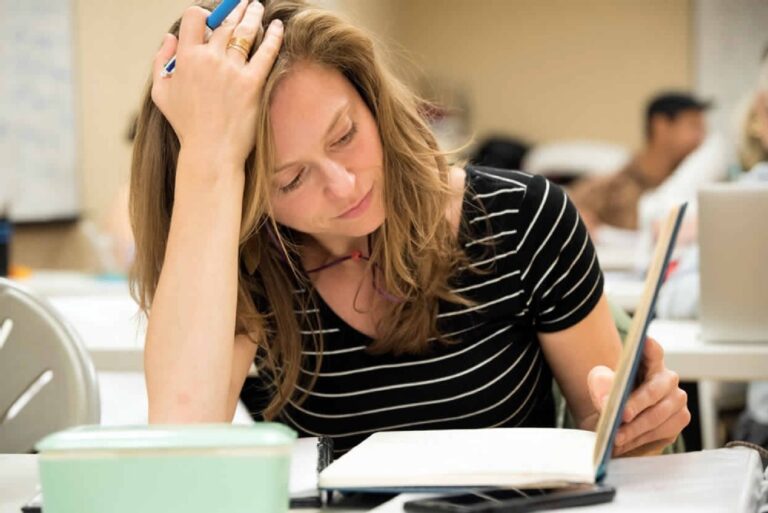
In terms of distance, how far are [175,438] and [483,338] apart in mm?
735

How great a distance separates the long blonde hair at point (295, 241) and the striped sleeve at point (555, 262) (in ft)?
0.29

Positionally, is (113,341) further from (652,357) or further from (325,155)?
(652,357)

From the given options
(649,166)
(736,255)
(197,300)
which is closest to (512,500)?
(197,300)

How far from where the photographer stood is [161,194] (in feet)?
4.30

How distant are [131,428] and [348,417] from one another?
67 cm

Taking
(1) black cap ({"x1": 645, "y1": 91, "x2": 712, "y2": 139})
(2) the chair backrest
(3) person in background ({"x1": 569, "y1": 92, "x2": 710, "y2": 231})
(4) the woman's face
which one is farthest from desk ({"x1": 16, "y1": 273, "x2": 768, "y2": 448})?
(1) black cap ({"x1": 645, "y1": 91, "x2": 712, "y2": 139})

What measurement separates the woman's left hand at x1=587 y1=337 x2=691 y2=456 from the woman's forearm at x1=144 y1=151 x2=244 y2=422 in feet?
1.26

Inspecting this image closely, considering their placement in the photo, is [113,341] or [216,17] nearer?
[216,17]

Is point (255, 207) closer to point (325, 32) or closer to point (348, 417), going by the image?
point (325, 32)

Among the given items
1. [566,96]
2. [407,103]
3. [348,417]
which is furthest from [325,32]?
[566,96]

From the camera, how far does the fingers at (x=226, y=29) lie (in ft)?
4.05

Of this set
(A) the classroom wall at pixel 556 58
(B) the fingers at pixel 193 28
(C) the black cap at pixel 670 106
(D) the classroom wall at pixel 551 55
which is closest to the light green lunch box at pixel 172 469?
(B) the fingers at pixel 193 28

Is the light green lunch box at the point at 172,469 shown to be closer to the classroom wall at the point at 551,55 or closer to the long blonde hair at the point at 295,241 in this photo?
the long blonde hair at the point at 295,241

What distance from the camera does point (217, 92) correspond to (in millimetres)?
1219
